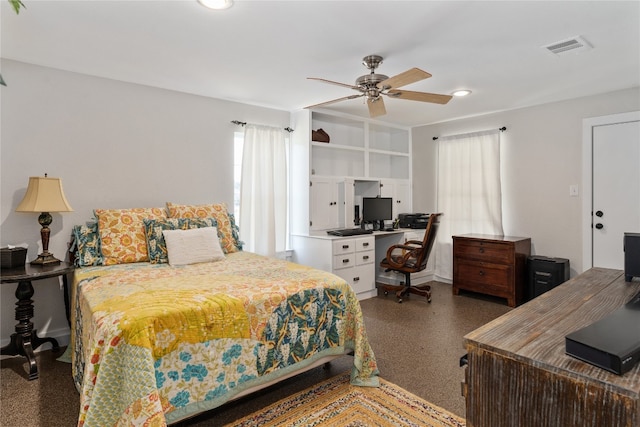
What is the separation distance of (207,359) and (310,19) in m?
2.07

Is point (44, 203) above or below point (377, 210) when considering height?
above

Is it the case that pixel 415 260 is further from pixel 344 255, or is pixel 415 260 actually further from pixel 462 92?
pixel 462 92

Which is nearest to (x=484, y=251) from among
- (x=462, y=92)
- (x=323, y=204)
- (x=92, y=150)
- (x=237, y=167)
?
(x=462, y=92)

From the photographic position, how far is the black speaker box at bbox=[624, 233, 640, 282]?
1528 mm

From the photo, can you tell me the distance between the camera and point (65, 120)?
A: 304 cm

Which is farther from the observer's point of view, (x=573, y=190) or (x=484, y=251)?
(x=484, y=251)

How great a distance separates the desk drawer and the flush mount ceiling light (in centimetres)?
268

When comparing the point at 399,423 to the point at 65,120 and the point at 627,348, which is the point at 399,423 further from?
the point at 65,120

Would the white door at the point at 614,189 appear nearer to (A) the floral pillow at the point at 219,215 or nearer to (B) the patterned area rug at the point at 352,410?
(B) the patterned area rug at the point at 352,410

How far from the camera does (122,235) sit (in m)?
2.98

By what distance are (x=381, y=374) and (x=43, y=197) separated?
2856mm

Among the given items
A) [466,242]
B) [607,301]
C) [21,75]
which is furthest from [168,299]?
[466,242]

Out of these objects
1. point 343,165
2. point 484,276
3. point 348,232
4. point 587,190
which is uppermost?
point 343,165

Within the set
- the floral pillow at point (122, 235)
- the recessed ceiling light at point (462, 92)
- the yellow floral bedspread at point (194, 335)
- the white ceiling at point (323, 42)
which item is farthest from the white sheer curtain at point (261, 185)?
the recessed ceiling light at point (462, 92)
